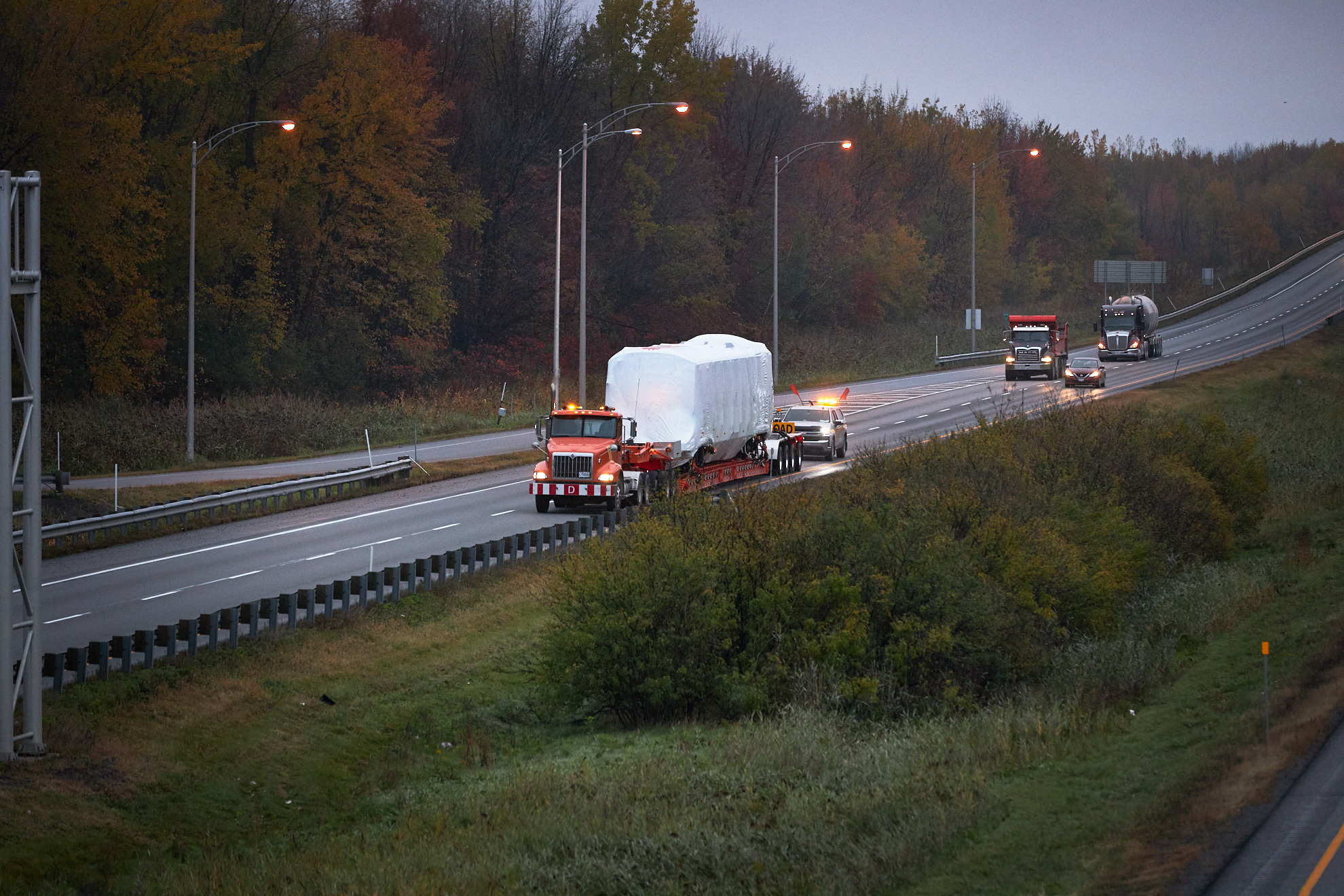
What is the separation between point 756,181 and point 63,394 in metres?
49.2

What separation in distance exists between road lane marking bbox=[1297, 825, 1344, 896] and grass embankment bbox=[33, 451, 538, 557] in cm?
2127

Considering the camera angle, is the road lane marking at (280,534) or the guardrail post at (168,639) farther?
the road lane marking at (280,534)

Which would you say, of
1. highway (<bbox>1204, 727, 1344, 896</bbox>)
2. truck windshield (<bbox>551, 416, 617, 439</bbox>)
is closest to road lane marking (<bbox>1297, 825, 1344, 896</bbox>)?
highway (<bbox>1204, 727, 1344, 896</bbox>)

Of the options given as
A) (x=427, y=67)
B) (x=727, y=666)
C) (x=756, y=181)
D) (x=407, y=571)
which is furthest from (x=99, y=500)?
(x=756, y=181)

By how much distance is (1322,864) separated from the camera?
11.1 m

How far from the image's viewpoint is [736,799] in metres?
13.8

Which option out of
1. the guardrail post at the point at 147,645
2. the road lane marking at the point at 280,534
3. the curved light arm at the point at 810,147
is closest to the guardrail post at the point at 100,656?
the guardrail post at the point at 147,645

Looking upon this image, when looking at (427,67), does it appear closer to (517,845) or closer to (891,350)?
(891,350)

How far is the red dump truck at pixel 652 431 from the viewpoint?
29141 millimetres

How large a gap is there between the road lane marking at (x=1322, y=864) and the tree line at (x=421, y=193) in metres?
40.1

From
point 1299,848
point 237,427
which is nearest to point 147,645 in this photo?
point 1299,848

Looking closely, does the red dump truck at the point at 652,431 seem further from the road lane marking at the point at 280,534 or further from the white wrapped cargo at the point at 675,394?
the road lane marking at the point at 280,534

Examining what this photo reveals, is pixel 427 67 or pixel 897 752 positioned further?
pixel 427 67

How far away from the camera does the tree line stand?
43.7 m
